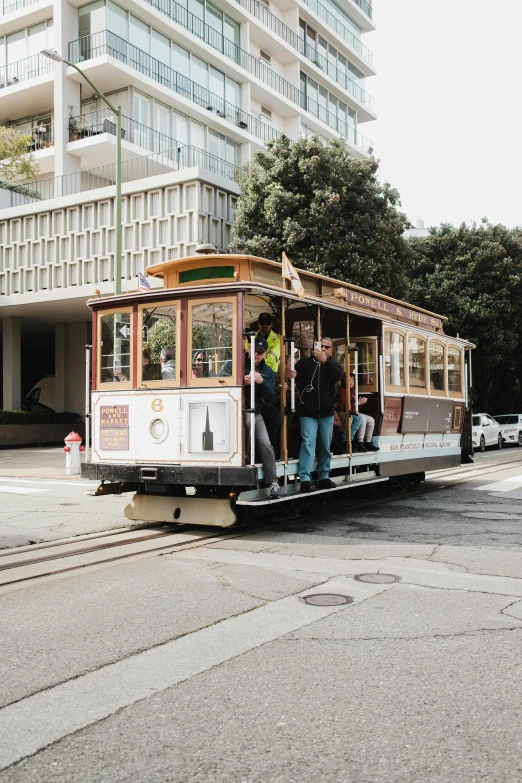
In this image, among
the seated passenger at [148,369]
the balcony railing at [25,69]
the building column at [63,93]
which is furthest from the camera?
the balcony railing at [25,69]

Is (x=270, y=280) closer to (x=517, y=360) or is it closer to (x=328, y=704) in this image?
(x=328, y=704)

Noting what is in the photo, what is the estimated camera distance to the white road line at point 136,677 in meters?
3.63

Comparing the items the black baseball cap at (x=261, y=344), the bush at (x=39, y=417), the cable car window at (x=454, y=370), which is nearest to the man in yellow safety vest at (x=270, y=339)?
the black baseball cap at (x=261, y=344)

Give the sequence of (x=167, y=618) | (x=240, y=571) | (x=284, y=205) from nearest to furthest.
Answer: (x=167, y=618) < (x=240, y=571) < (x=284, y=205)

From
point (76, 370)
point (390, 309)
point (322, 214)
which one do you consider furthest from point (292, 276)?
point (76, 370)

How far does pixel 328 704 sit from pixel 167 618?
1.92m

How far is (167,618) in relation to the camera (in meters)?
5.53

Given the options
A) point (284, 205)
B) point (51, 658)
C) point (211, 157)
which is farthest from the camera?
point (211, 157)

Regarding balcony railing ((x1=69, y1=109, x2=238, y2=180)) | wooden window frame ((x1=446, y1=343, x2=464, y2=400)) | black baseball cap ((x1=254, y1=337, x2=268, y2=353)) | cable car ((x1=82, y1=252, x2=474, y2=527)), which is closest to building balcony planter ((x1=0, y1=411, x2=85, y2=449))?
balcony railing ((x1=69, y1=109, x2=238, y2=180))

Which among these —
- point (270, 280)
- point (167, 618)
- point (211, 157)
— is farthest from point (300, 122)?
point (167, 618)

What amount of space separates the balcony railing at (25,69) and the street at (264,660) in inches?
1147

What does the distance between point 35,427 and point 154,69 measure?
16.0 meters

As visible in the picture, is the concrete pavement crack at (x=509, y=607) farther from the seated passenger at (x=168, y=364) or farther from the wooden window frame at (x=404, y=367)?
the wooden window frame at (x=404, y=367)

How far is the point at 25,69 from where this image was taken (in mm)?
33406
